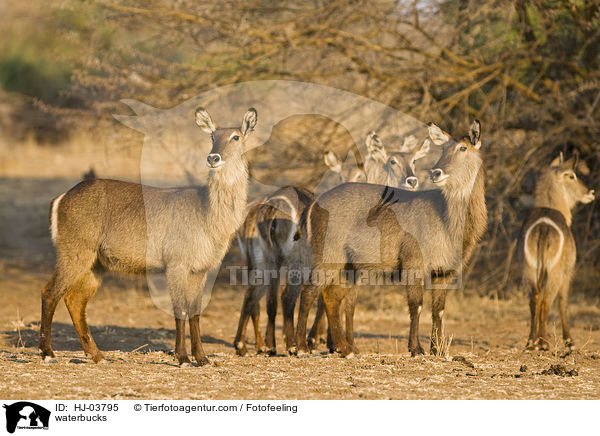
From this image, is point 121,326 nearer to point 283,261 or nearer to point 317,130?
point 283,261

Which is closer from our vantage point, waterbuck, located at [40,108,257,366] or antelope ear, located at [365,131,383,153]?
waterbuck, located at [40,108,257,366]

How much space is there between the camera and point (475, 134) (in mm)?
6887

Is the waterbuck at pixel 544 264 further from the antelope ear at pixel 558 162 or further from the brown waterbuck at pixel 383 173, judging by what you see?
the brown waterbuck at pixel 383 173

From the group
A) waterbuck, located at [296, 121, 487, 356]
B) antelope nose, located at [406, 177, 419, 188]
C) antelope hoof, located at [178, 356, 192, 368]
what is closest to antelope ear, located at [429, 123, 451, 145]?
waterbuck, located at [296, 121, 487, 356]

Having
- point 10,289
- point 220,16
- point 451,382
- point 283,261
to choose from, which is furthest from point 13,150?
point 451,382

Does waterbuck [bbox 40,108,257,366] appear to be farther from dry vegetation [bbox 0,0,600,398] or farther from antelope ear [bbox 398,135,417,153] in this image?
antelope ear [bbox 398,135,417,153]

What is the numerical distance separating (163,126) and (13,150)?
17.0 m

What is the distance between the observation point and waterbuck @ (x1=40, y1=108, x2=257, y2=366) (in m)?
6.26

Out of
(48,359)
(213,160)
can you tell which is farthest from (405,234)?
(48,359)

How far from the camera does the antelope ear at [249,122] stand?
261 inches

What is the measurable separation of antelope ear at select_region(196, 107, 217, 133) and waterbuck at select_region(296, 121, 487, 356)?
47.3 inches

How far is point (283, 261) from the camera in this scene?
7.36 m

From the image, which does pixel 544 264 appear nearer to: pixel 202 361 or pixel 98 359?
pixel 202 361
